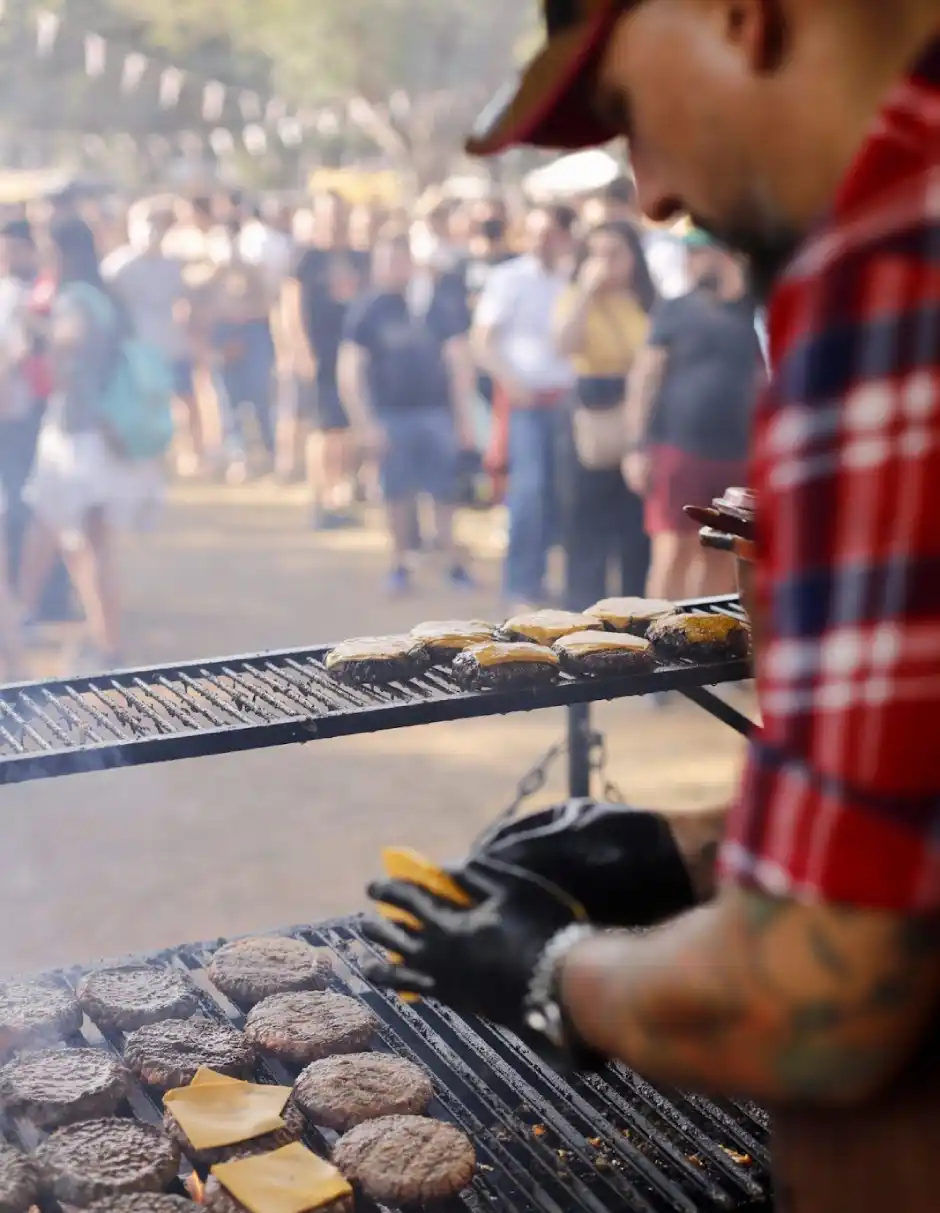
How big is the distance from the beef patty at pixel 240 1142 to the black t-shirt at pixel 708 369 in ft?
14.6

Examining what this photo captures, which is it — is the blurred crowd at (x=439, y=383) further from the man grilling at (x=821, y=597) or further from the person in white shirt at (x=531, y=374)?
the man grilling at (x=821, y=597)

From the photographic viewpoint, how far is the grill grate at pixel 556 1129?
7.71 ft

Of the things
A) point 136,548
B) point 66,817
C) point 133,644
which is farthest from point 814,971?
point 136,548

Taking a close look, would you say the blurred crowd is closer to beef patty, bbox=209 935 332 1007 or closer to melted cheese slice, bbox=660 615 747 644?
melted cheese slice, bbox=660 615 747 644

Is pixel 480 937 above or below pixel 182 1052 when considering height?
above

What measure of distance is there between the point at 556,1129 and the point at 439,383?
7240mm

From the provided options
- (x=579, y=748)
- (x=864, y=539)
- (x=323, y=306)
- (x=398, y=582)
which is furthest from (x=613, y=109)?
(x=323, y=306)

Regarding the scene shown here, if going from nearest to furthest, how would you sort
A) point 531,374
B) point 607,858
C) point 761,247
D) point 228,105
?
1. point 761,247
2. point 607,858
3. point 531,374
4. point 228,105

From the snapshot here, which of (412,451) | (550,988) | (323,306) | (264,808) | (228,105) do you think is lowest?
(264,808)

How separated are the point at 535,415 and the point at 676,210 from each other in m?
7.07

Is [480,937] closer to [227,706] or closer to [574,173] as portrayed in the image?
[227,706]

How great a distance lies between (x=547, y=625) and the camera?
9.84 ft

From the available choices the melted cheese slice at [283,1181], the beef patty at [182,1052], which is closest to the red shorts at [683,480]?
the beef patty at [182,1052]

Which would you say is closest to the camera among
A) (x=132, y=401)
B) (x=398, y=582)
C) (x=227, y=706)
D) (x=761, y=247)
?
(x=761, y=247)
